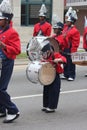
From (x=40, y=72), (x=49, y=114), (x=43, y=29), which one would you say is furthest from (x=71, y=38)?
(x=40, y=72)

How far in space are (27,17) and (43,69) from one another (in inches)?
890

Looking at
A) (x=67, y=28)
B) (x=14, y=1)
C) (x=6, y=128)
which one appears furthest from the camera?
(x=14, y=1)

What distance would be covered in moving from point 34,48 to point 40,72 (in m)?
0.46

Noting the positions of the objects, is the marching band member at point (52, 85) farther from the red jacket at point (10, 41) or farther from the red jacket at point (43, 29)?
the red jacket at point (43, 29)

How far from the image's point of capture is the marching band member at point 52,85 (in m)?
8.38

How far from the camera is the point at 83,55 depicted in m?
8.74

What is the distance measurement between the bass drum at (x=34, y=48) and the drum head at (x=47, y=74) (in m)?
0.24

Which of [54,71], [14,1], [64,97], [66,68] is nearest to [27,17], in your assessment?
[14,1]

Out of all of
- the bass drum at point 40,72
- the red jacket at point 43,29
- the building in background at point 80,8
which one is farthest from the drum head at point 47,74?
the building in background at point 80,8

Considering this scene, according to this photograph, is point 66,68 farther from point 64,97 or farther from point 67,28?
point 64,97

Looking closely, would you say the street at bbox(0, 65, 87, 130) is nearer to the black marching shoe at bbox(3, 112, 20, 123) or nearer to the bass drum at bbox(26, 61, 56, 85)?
the black marching shoe at bbox(3, 112, 20, 123)

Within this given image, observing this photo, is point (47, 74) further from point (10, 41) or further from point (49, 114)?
point (10, 41)

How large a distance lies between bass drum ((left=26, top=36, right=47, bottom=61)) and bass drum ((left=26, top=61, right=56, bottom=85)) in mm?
152

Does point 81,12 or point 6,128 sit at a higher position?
point 6,128
